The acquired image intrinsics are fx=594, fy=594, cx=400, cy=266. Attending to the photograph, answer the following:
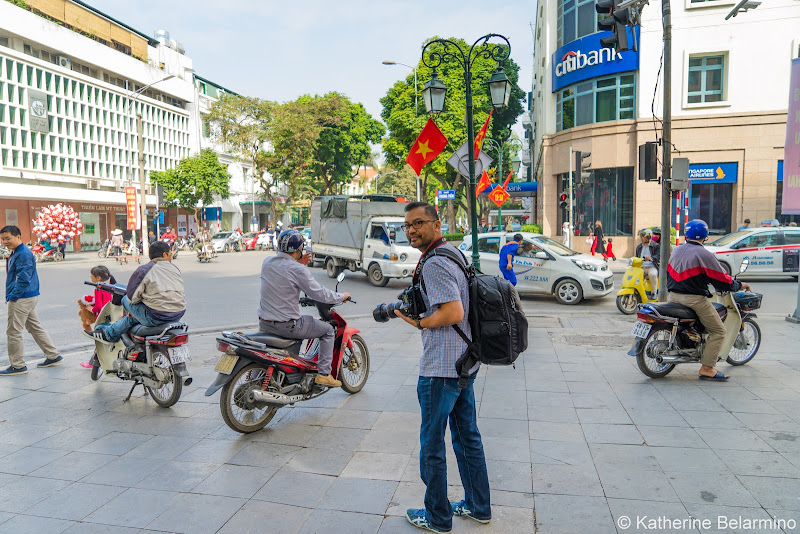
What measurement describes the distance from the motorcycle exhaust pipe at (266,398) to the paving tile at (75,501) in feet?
3.99

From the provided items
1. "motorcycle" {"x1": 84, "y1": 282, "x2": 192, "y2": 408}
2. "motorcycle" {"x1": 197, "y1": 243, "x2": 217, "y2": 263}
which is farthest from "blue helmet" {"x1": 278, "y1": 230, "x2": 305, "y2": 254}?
"motorcycle" {"x1": 197, "y1": 243, "x2": 217, "y2": 263}

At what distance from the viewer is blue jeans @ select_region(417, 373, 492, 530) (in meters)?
3.15

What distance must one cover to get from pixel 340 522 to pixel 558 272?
33.8ft

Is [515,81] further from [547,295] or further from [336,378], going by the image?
[336,378]

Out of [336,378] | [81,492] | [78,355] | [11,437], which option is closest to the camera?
A: [81,492]

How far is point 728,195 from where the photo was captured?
2377 centimetres

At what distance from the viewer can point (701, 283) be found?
19.9ft

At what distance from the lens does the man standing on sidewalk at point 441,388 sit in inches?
122

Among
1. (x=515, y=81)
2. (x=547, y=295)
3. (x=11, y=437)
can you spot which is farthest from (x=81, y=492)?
(x=515, y=81)

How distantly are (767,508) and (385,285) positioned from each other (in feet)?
44.5

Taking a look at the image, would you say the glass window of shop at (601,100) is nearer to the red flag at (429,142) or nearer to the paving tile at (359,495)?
the red flag at (429,142)

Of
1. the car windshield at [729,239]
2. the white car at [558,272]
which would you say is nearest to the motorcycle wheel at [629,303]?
the white car at [558,272]

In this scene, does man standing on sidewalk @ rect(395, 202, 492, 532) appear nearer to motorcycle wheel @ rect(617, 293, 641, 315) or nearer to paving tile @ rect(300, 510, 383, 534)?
paving tile @ rect(300, 510, 383, 534)

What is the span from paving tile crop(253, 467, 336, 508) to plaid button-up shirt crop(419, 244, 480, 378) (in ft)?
3.81
